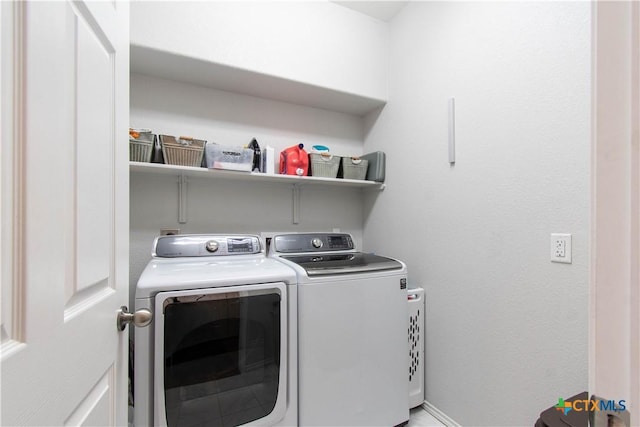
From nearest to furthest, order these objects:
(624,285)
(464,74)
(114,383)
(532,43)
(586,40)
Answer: (624,285) < (114,383) < (586,40) < (532,43) < (464,74)

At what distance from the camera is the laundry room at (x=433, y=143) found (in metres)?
1.24

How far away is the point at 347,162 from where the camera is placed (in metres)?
2.26

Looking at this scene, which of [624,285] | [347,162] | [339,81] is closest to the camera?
[624,285]

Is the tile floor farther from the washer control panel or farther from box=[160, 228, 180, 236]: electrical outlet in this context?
box=[160, 228, 180, 236]: electrical outlet

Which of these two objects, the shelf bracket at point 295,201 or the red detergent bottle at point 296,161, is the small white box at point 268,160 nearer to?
the red detergent bottle at point 296,161

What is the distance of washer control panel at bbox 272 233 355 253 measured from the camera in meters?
2.03

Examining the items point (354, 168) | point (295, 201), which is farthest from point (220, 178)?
point (354, 168)

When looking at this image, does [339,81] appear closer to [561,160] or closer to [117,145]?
[561,160]

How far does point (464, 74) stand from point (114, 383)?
2.10 m

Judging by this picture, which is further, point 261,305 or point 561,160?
point 261,305

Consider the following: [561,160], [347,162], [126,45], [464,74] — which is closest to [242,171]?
[347,162]

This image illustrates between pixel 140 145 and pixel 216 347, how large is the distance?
122cm

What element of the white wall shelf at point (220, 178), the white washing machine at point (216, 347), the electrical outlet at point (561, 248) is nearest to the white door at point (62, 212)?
the white washing machine at point (216, 347)

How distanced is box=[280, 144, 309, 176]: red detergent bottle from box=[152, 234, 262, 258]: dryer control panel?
58 centimetres
